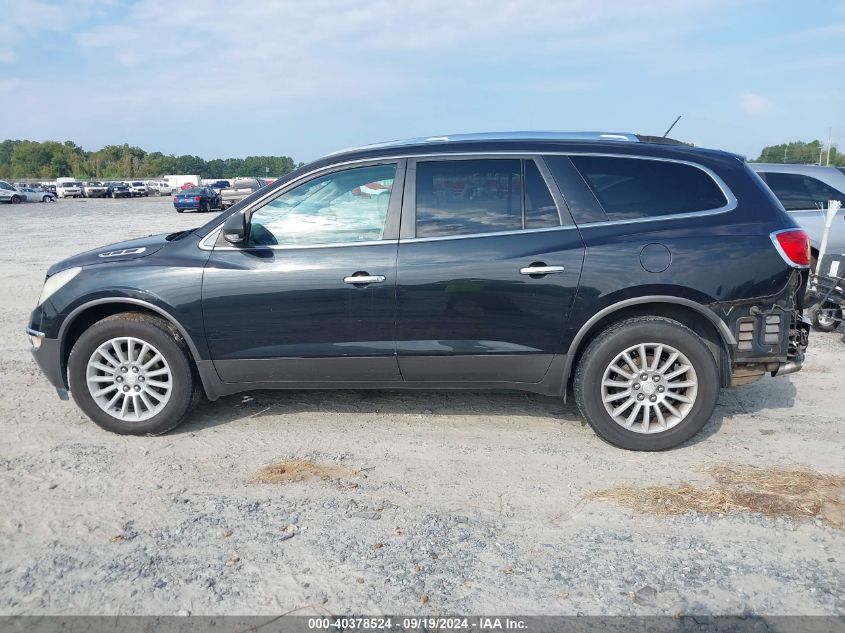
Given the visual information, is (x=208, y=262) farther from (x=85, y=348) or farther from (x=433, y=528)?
(x=433, y=528)

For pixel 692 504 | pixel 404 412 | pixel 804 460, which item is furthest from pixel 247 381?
pixel 804 460

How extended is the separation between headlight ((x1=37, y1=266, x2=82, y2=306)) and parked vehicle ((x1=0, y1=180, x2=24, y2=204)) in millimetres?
50194

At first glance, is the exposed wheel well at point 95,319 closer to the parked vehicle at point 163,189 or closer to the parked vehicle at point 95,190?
the parked vehicle at point 95,190

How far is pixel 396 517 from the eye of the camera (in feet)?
11.7

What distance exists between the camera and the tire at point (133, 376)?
4531mm

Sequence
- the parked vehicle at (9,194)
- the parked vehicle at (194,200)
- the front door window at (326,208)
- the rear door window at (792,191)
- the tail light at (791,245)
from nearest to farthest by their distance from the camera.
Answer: the tail light at (791,245) → the front door window at (326,208) → the rear door window at (792,191) → the parked vehicle at (194,200) → the parked vehicle at (9,194)

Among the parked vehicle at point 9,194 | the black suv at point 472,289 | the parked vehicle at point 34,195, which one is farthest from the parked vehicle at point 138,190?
the black suv at point 472,289

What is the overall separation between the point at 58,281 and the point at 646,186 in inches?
158

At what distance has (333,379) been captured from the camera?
457 cm

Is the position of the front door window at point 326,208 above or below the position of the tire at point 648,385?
above

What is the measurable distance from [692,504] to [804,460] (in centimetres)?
107

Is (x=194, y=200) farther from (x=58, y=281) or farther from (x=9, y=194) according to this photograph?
(x=58, y=281)

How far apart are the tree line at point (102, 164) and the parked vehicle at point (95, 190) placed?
155 ft

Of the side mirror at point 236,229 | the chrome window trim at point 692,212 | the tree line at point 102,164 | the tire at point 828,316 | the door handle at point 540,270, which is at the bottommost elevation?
the tire at point 828,316
